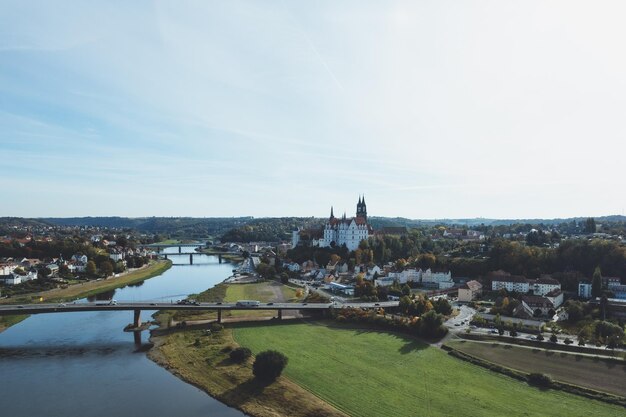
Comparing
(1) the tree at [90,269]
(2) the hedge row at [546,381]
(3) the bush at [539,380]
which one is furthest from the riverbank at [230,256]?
(3) the bush at [539,380]

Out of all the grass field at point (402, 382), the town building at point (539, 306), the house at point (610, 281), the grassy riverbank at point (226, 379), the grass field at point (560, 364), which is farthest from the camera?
the house at point (610, 281)

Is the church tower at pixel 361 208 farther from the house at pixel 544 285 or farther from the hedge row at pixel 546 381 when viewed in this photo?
the hedge row at pixel 546 381

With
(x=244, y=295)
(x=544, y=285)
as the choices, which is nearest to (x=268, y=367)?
(x=244, y=295)

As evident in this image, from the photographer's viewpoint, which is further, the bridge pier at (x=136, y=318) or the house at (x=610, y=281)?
the house at (x=610, y=281)

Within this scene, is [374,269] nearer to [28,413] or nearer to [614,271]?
[614,271]

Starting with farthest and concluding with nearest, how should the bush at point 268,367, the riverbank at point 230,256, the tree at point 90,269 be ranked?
the riverbank at point 230,256
the tree at point 90,269
the bush at point 268,367

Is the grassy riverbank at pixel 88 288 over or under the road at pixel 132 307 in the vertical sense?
under

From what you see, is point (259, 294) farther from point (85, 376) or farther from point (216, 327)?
point (85, 376)
